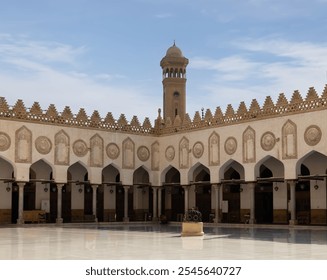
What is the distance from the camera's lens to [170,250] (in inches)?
525

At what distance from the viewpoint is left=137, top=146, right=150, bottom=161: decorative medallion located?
33500 millimetres

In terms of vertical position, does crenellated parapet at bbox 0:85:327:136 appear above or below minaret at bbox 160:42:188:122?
below

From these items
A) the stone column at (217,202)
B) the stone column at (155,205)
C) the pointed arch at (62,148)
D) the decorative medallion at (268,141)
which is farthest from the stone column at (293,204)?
the pointed arch at (62,148)

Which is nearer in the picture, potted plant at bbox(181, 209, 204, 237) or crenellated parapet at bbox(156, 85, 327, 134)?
potted plant at bbox(181, 209, 204, 237)

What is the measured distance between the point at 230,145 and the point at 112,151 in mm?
6633

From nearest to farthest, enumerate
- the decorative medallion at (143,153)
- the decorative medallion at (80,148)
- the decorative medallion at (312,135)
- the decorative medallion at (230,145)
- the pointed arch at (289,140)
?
the decorative medallion at (312,135), the pointed arch at (289,140), the decorative medallion at (230,145), the decorative medallion at (80,148), the decorative medallion at (143,153)

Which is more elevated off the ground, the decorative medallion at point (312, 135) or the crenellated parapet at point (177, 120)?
the crenellated parapet at point (177, 120)

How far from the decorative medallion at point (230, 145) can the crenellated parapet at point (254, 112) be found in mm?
870

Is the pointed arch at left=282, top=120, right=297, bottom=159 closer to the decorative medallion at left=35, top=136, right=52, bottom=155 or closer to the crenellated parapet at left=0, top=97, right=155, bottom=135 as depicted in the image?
the crenellated parapet at left=0, top=97, right=155, bottom=135

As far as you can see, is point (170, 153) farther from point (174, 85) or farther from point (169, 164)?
point (174, 85)

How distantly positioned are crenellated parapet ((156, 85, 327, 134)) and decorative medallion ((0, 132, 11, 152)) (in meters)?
9.54

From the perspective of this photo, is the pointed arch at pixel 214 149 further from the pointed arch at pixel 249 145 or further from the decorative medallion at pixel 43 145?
the decorative medallion at pixel 43 145

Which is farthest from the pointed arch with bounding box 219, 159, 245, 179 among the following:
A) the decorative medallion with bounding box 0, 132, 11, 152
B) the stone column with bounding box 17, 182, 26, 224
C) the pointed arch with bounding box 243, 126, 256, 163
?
the decorative medallion with bounding box 0, 132, 11, 152

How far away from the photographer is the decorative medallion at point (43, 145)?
29.4 metres
